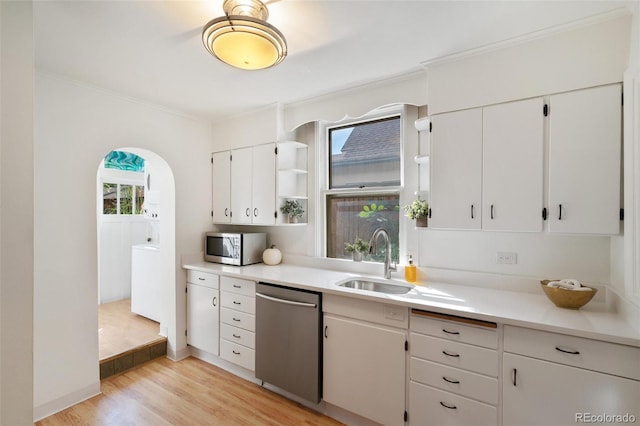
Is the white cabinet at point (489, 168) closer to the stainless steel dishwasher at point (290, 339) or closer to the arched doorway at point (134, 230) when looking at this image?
the stainless steel dishwasher at point (290, 339)

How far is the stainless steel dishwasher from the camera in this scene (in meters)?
2.27

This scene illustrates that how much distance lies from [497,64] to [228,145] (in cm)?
265

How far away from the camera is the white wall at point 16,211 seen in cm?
83

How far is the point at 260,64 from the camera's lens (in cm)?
172

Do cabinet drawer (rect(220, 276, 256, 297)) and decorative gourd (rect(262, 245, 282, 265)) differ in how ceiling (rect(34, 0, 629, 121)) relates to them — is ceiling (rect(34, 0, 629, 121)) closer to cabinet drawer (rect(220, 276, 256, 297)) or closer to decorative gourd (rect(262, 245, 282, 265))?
decorative gourd (rect(262, 245, 282, 265))

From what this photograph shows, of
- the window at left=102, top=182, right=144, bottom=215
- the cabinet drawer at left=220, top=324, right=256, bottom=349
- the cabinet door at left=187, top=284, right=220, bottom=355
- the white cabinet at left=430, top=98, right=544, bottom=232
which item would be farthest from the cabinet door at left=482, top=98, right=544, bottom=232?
the window at left=102, top=182, right=144, bottom=215

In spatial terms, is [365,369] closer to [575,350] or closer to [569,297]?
[575,350]

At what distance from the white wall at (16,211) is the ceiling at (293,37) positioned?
921 millimetres

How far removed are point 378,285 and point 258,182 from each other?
1583 mm

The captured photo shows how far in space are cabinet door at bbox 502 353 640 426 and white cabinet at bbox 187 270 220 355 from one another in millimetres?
2407

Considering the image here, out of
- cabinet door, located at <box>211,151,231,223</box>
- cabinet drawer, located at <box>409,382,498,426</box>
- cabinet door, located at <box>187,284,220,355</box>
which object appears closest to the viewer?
cabinet drawer, located at <box>409,382,498,426</box>

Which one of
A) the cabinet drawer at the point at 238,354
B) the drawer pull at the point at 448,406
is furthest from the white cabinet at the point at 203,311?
the drawer pull at the point at 448,406

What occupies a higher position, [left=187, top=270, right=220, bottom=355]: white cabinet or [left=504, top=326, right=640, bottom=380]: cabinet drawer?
[left=504, top=326, right=640, bottom=380]: cabinet drawer

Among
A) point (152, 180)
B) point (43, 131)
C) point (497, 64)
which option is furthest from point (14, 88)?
point (152, 180)
